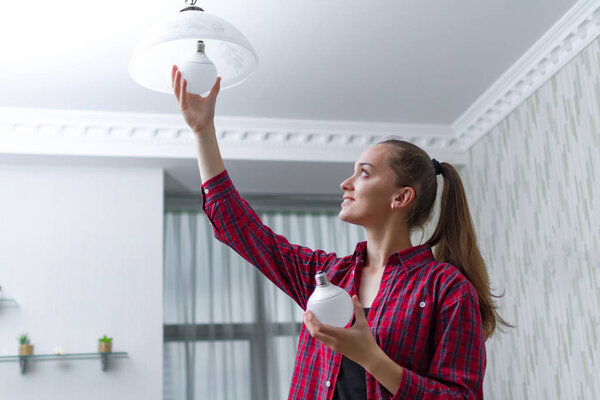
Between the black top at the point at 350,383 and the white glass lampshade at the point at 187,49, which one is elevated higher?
the white glass lampshade at the point at 187,49

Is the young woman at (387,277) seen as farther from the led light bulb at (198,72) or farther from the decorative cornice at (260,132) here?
the decorative cornice at (260,132)

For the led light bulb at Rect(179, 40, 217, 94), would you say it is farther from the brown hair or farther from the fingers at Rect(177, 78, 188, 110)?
the brown hair

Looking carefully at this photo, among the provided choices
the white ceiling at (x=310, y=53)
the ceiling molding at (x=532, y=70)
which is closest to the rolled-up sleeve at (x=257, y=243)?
the white ceiling at (x=310, y=53)

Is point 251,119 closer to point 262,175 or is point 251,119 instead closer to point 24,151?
point 262,175

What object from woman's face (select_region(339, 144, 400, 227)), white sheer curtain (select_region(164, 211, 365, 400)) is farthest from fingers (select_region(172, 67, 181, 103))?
white sheer curtain (select_region(164, 211, 365, 400))

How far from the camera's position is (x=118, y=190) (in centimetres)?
344

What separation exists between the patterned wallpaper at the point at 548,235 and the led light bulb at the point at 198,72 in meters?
1.82

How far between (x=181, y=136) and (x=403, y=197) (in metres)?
2.18

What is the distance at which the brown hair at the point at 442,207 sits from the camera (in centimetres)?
136

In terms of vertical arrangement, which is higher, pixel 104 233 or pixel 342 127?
pixel 342 127

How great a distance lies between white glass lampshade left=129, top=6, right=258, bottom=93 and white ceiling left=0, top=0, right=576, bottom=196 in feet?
3.78

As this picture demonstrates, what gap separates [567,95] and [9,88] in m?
2.41

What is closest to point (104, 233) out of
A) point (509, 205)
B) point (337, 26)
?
point (337, 26)

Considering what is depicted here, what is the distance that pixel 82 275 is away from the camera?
3.29 metres
